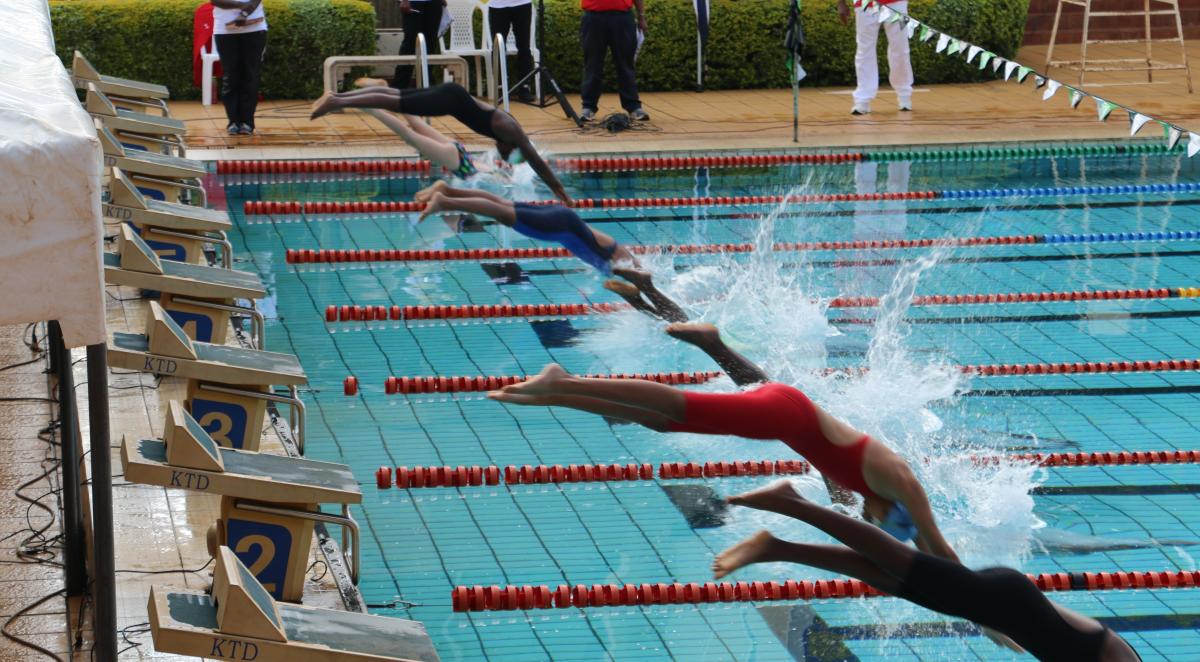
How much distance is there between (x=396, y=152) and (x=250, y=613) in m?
7.07

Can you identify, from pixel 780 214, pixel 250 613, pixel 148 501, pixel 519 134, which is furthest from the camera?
pixel 780 214

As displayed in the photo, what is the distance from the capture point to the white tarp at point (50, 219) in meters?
2.09

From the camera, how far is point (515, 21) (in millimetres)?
11023

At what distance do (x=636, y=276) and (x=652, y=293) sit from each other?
0.13 m

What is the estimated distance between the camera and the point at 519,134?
22.2 feet

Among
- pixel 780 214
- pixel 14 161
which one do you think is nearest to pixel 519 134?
pixel 780 214

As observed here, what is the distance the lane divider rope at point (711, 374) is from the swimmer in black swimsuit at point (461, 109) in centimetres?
119

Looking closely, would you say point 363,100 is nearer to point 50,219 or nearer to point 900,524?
point 900,524

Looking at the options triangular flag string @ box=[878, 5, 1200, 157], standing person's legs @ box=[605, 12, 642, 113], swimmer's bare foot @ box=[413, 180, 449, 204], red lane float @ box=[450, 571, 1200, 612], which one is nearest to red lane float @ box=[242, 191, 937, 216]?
triangular flag string @ box=[878, 5, 1200, 157]

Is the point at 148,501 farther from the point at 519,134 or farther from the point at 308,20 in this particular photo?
the point at 308,20

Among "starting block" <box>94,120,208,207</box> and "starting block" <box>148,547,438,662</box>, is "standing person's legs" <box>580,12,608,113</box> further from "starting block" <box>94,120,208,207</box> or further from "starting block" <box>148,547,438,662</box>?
"starting block" <box>148,547,438,662</box>

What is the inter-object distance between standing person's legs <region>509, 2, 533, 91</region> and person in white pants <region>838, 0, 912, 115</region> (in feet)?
7.61

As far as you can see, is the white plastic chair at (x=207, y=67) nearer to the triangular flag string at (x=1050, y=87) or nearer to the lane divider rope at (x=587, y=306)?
the triangular flag string at (x=1050, y=87)

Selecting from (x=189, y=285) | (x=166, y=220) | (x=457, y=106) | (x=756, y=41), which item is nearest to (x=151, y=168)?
(x=166, y=220)
